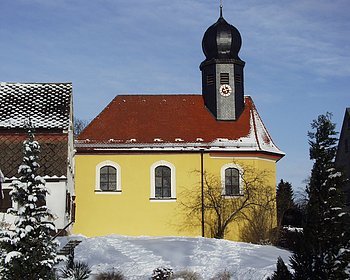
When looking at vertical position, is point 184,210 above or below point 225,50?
below

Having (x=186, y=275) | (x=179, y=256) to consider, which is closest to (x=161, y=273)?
(x=186, y=275)

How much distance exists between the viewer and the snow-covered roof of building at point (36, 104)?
29.6m

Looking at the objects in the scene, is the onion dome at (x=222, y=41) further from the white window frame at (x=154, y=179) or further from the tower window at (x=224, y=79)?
the white window frame at (x=154, y=179)

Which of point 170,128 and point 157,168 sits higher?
point 170,128

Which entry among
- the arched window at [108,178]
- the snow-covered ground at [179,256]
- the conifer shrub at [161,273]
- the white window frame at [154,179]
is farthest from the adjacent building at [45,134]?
the conifer shrub at [161,273]

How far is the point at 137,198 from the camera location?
3359 centimetres

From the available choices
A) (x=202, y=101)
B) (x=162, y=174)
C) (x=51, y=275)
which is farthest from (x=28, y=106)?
(x=51, y=275)

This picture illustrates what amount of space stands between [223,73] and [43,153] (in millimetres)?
11413

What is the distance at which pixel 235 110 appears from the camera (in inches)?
1404

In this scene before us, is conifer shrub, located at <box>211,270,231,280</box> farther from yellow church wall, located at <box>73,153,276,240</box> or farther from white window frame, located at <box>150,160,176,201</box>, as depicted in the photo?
white window frame, located at <box>150,160,176,201</box>

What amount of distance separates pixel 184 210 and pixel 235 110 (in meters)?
5.94

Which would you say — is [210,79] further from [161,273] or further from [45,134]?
[161,273]

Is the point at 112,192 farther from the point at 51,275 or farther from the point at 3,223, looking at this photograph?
the point at 51,275

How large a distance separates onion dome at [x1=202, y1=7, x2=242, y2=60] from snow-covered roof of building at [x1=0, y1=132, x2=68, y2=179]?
10635 mm
